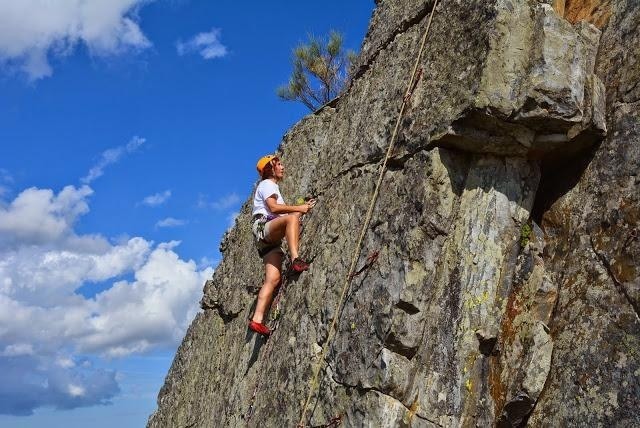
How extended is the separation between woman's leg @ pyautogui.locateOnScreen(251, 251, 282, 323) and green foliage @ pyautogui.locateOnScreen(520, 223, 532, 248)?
14.9 ft

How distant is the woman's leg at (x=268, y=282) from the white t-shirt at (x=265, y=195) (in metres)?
0.76

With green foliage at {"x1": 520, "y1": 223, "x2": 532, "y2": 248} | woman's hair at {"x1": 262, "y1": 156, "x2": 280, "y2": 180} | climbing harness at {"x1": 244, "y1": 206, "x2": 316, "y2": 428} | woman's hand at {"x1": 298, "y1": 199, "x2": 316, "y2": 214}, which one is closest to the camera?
green foliage at {"x1": 520, "y1": 223, "x2": 532, "y2": 248}

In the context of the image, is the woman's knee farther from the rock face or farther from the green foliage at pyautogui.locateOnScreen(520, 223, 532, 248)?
the green foliage at pyautogui.locateOnScreen(520, 223, 532, 248)

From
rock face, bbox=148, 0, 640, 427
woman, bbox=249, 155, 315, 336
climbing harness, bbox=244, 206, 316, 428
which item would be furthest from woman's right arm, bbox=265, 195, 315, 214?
rock face, bbox=148, 0, 640, 427

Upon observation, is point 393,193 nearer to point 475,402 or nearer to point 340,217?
point 340,217

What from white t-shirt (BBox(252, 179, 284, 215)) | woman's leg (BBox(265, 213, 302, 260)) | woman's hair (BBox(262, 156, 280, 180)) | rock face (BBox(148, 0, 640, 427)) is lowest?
rock face (BBox(148, 0, 640, 427))

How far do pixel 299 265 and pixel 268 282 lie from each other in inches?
45.0

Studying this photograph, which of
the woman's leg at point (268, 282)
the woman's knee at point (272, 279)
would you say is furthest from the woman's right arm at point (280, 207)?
the woman's knee at point (272, 279)

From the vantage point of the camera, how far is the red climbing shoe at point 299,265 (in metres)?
10.0

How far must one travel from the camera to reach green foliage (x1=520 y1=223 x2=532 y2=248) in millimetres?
7695

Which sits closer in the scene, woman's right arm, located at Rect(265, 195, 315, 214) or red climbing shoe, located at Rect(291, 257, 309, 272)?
red climbing shoe, located at Rect(291, 257, 309, 272)

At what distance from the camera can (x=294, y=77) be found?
759 inches

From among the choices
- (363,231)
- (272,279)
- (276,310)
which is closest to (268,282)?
(272,279)

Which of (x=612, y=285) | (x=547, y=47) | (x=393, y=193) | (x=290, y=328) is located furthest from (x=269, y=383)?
(x=547, y=47)
